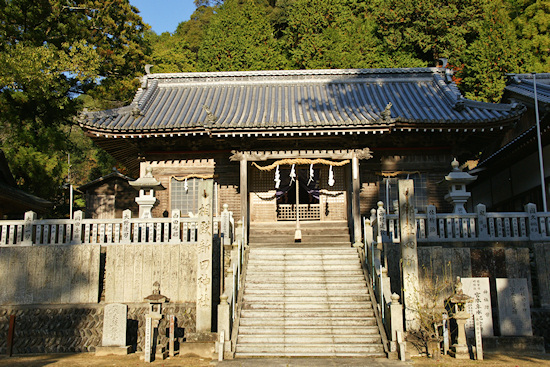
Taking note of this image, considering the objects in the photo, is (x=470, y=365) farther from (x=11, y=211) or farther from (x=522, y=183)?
(x=11, y=211)

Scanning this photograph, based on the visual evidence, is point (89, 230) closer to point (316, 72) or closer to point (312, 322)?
point (312, 322)

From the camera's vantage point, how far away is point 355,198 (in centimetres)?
1725

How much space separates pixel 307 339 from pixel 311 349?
346mm

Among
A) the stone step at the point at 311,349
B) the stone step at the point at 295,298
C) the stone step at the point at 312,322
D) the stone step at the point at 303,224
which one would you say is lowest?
the stone step at the point at 311,349

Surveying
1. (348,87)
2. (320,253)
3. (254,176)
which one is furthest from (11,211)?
(348,87)

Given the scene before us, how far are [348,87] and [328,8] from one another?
21.2 metres

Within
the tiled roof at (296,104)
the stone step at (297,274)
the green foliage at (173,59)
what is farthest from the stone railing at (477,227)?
the green foliage at (173,59)

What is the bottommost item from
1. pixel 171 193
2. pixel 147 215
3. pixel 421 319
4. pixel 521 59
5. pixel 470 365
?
pixel 470 365

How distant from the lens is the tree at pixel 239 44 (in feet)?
120

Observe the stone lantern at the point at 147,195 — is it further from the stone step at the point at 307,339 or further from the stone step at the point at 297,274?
the stone step at the point at 307,339

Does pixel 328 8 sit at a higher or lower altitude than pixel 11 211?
higher

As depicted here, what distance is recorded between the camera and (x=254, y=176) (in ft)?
64.1

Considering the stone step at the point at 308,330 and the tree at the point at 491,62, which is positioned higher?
the tree at the point at 491,62

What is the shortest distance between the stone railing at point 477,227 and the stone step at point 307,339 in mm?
3346
